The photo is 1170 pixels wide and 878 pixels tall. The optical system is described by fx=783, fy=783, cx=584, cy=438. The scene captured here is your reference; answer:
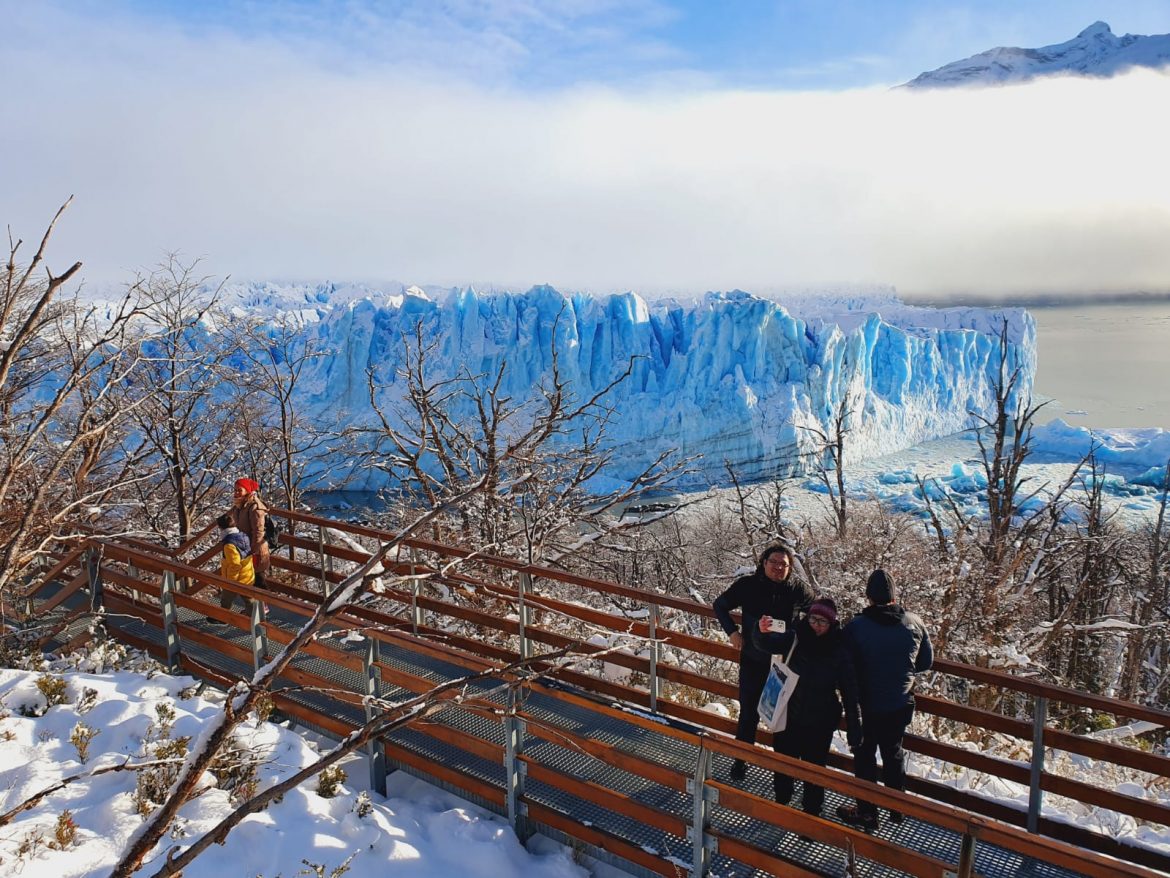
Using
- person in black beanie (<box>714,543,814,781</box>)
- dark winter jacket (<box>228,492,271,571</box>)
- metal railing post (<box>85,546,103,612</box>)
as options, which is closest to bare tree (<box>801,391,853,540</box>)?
person in black beanie (<box>714,543,814,781</box>)

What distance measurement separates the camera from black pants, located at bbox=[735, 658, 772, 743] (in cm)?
413

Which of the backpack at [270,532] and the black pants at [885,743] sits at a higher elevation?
the backpack at [270,532]

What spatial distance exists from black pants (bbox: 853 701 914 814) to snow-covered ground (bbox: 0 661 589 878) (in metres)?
1.50

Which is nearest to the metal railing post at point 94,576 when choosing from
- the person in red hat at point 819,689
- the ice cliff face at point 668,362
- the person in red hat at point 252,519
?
the person in red hat at point 252,519

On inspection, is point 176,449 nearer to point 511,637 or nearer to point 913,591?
point 511,637

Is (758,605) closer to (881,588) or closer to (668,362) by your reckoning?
(881,588)

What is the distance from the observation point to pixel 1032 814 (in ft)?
12.4

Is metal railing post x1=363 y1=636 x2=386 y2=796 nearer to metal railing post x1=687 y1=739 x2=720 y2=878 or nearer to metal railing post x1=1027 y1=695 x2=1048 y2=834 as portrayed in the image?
metal railing post x1=687 y1=739 x2=720 y2=878

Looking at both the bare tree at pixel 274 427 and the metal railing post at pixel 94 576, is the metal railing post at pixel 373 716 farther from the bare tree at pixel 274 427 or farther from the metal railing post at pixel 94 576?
the bare tree at pixel 274 427

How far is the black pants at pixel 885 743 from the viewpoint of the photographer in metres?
3.82

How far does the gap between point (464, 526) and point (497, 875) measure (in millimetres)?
6912

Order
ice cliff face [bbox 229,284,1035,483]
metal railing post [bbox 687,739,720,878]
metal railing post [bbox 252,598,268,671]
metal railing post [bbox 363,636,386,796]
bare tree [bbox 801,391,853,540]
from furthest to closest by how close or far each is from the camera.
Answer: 1. ice cliff face [bbox 229,284,1035,483]
2. bare tree [bbox 801,391,853,540]
3. metal railing post [bbox 252,598,268,671]
4. metal railing post [bbox 363,636,386,796]
5. metal railing post [bbox 687,739,720,878]

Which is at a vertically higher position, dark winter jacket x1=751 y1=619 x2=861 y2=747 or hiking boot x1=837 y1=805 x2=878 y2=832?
dark winter jacket x1=751 y1=619 x2=861 y2=747

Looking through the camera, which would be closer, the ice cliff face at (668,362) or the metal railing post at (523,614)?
the metal railing post at (523,614)
